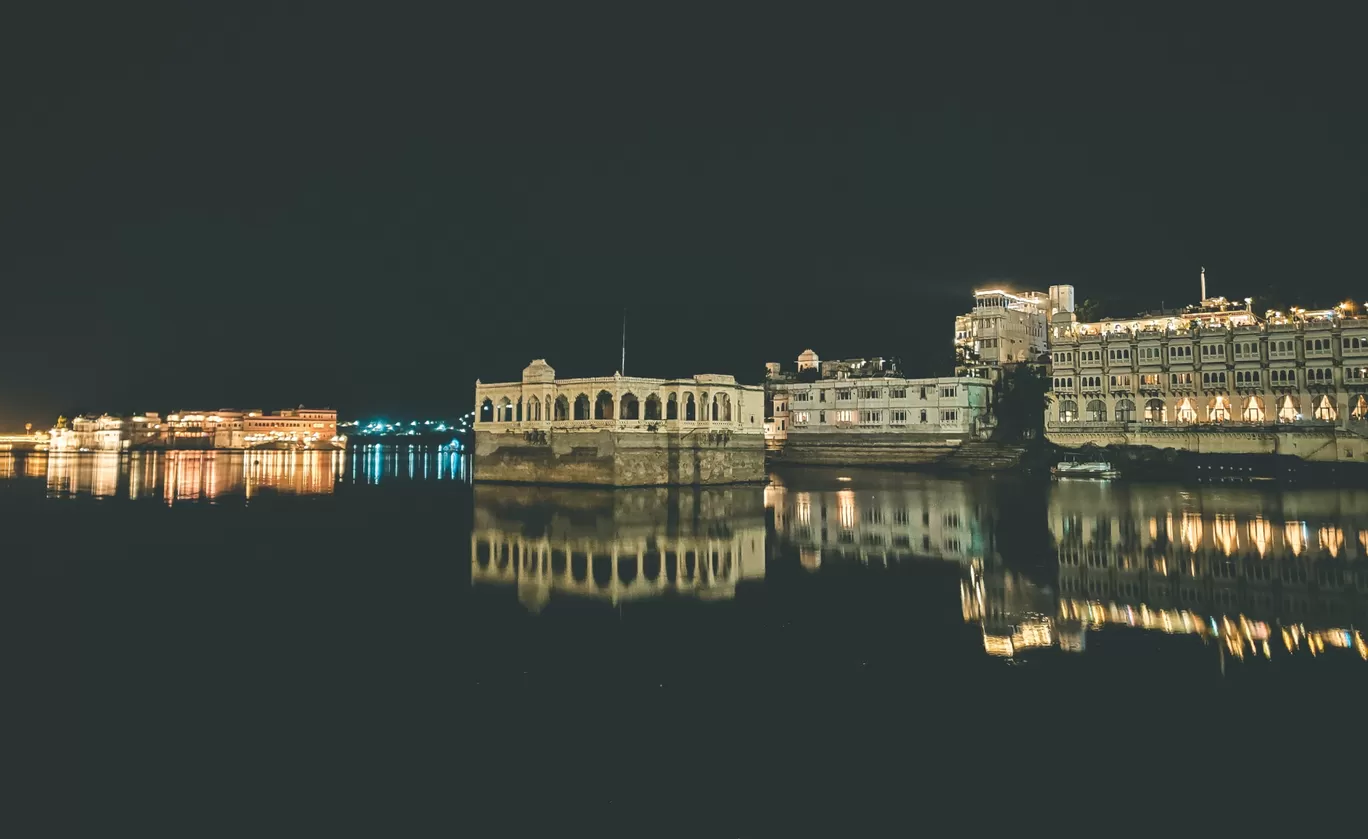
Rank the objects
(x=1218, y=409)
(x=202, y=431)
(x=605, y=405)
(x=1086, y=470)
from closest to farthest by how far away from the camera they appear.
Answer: (x=605, y=405) < (x=1086, y=470) < (x=1218, y=409) < (x=202, y=431)

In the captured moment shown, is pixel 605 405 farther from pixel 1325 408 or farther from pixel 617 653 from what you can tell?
pixel 1325 408

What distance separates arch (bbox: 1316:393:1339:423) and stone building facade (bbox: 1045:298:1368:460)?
3.0 inches

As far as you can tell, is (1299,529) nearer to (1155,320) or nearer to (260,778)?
(260,778)

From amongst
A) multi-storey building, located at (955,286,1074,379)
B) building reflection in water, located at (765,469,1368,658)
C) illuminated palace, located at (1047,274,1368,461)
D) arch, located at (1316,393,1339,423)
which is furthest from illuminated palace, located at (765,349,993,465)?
building reflection in water, located at (765,469,1368,658)

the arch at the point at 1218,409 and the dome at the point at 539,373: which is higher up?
the dome at the point at 539,373

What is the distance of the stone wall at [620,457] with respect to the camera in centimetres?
5053

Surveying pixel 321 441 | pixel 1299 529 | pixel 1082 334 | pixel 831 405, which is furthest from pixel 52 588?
pixel 321 441

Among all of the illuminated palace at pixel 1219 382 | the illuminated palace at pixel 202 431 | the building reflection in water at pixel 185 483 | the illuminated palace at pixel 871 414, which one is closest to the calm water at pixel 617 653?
the building reflection in water at pixel 185 483

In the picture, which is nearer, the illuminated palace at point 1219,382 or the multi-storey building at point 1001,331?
the illuminated palace at point 1219,382

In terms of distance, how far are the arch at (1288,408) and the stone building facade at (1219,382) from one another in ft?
0.23

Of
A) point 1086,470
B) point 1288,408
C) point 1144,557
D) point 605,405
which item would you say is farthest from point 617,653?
point 1288,408

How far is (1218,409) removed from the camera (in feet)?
219

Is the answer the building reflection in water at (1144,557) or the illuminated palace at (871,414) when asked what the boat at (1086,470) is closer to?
the illuminated palace at (871,414)

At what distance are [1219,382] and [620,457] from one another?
51313 millimetres
